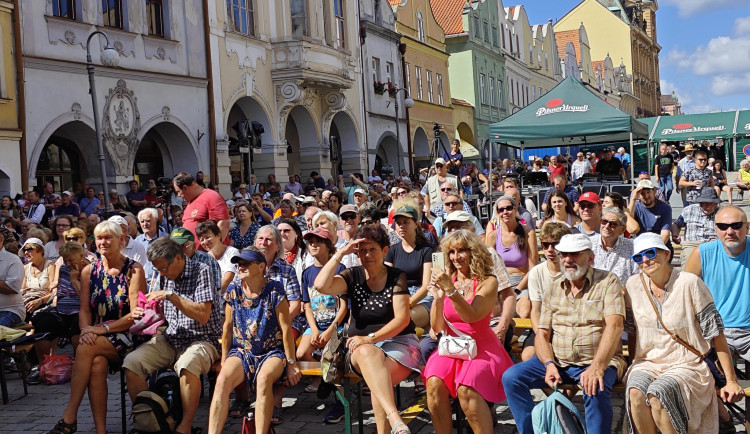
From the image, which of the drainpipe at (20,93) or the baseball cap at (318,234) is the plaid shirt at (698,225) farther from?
the drainpipe at (20,93)

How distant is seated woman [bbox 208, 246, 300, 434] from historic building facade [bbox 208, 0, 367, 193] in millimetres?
14185

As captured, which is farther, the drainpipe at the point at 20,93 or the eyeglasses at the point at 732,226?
the drainpipe at the point at 20,93

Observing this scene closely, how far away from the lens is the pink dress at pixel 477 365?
5199 mm

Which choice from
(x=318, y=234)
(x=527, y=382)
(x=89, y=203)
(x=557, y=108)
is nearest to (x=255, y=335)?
(x=318, y=234)

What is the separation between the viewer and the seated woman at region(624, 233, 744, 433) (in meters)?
4.66

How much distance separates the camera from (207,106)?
812 inches

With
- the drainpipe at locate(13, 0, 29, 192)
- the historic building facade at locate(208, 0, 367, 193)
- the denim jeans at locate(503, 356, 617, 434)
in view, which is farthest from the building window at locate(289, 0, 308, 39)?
the denim jeans at locate(503, 356, 617, 434)

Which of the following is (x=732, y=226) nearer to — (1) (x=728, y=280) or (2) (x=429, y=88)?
(1) (x=728, y=280)

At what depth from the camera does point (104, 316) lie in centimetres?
642

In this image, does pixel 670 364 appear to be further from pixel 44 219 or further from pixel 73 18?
pixel 73 18

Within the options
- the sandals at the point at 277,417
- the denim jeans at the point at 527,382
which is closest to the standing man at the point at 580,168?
the sandals at the point at 277,417

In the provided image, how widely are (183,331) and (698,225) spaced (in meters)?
5.33

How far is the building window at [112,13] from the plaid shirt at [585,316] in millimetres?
15108

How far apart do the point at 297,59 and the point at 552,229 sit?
17.6 meters
